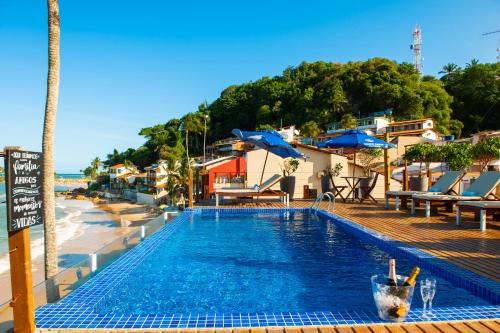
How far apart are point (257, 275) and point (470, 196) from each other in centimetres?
571

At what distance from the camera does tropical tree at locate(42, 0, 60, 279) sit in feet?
19.2

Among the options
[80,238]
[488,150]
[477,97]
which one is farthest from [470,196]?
[477,97]

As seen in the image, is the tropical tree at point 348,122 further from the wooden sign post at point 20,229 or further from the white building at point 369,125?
the wooden sign post at point 20,229

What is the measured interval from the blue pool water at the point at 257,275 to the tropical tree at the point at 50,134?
67.0 inches

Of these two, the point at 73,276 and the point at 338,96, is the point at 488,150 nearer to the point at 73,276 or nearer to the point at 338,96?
the point at 73,276

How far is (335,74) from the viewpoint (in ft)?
196

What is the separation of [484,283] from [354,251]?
8.24 feet

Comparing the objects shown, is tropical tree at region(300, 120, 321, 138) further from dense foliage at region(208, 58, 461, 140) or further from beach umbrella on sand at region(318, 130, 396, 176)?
beach umbrella on sand at region(318, 130, 396, 176)

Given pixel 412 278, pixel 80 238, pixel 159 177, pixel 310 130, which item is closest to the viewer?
pixel 412 278

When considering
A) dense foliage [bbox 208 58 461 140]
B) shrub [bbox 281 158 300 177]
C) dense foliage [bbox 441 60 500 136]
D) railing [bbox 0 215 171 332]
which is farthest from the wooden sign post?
dense foliage [bbox 441 60 500 136]

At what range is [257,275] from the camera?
4.79 meters

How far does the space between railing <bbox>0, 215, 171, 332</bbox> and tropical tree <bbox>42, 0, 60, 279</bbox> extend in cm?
129

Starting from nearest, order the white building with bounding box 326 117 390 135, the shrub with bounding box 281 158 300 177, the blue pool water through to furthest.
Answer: the blue pool water < the shrub with bounding box 281 158 300 177 < the white building with bounding box 326 117 390 135

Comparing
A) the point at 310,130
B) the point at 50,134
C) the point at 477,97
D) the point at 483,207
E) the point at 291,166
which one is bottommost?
the point at 483,207
